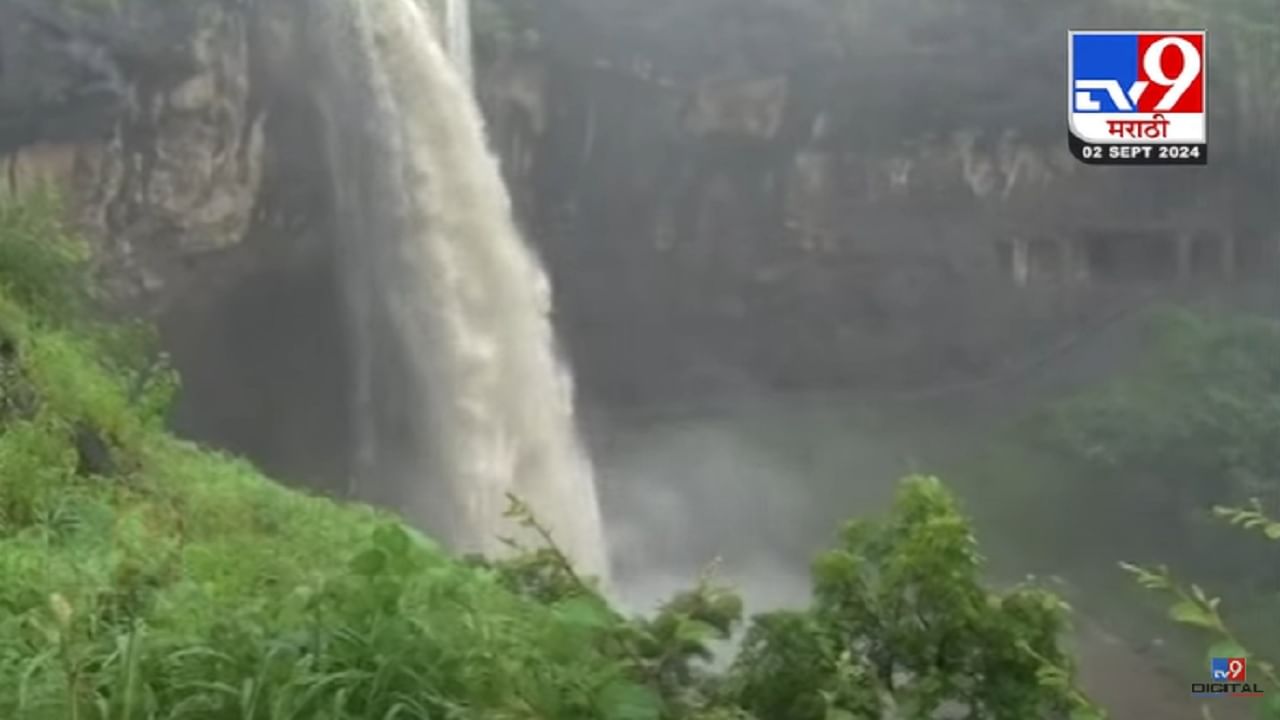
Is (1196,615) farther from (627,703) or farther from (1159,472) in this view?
(1159,472)

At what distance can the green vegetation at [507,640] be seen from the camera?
2.04 m

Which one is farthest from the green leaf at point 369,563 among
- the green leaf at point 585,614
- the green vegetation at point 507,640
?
the green leaf at point 585,614

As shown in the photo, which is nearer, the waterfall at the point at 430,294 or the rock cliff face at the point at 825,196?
the waterfall at the point at 430,294

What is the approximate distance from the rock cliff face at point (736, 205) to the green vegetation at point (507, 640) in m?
10.5

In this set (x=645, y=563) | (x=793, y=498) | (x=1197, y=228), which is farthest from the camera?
(x=1197, y=228)

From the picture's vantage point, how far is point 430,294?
12.5 m

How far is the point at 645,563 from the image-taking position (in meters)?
12.0

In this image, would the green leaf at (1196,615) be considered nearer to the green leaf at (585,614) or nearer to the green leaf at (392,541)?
the green leaf at (585,614)

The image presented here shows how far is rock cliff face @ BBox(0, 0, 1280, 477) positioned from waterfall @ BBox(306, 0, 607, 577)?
64cm

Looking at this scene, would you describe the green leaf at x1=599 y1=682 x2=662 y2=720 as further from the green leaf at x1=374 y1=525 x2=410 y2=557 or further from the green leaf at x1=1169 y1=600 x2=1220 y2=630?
the green leaf at x1=1169 y1=600 x2=1220 y2=630

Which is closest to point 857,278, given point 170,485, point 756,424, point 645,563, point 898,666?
point 756,424

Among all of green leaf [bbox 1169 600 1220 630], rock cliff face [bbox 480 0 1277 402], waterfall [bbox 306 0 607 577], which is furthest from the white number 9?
rock cliff face [bbox 480 0 1277 402]

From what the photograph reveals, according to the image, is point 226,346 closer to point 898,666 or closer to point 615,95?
point 615,95

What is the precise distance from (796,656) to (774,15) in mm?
13212
